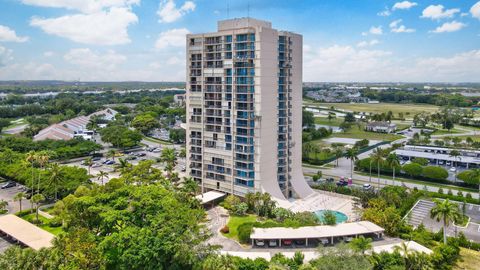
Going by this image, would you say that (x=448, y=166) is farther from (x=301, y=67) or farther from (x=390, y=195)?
(x=301, y=67)

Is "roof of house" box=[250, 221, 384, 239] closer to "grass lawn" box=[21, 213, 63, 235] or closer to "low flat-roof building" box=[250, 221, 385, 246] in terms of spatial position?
"low flat-roof building" box=[250, 221, 385, 246]

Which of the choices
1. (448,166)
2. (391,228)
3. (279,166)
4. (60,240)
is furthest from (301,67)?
(448,166)

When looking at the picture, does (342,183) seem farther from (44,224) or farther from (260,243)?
(44,224)

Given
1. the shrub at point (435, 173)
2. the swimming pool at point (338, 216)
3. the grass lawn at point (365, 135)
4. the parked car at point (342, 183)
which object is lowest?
the swimming pool at point (338, 216)

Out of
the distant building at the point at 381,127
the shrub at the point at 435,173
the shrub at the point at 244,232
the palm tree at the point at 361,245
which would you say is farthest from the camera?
the distant building at the point at 381,127

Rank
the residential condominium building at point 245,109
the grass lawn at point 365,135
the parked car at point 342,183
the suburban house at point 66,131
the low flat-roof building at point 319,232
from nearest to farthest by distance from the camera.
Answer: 1. the low flat-roof building at point 319,232
2. the residential condominium building at point 245,109
3. the parked car at point 342,183
4. the suburban house at point 66,131
5. the grass lawn at point 365,135

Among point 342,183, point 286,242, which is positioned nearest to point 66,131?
point 342,183

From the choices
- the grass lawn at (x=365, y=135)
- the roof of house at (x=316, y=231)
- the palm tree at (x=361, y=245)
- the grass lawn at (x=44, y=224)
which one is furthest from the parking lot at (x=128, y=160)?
the grass lawn at (x=365, y=135)

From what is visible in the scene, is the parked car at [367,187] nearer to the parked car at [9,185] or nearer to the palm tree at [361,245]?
the palm tree at [361,245]
